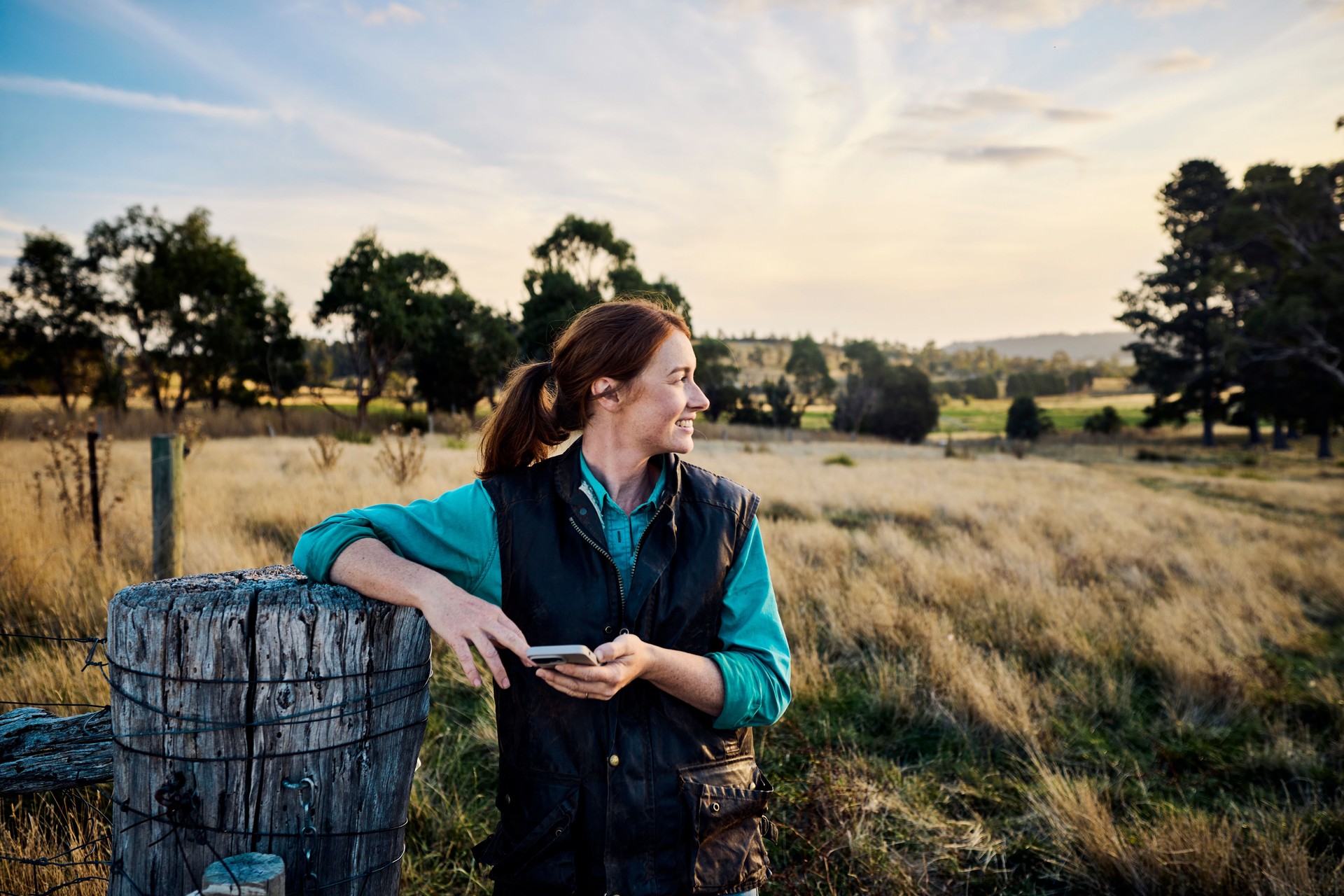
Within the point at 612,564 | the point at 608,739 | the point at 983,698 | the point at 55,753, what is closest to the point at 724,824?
the point at 608,739

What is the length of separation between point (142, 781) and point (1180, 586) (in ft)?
27.8

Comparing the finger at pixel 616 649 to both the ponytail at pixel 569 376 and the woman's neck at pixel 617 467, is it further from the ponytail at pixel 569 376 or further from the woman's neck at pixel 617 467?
the ponytail at pixel 569 376

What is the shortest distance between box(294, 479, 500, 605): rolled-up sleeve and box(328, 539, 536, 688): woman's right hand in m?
0.12

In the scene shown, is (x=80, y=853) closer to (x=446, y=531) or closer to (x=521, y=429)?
(x=446, y=531)

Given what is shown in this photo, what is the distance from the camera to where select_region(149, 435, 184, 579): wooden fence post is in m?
5.16

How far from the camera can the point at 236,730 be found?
1.48 meters

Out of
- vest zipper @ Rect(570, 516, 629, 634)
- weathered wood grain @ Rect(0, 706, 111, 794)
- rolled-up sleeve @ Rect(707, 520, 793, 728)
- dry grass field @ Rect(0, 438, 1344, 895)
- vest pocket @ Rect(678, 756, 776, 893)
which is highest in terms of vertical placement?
vest zipper @ Rect(570, 516, 629, 634)

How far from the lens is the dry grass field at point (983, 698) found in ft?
9.87

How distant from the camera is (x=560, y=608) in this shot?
1805 mm

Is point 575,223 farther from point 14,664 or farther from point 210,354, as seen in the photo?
point 14,664

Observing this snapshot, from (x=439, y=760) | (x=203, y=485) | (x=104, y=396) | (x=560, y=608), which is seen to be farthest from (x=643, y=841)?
(x=104, y=396)

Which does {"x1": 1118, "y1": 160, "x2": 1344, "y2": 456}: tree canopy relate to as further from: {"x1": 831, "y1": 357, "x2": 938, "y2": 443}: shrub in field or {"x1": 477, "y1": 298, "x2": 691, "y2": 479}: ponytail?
{"x1": 477, "y1": 298, "x2": 691, "y2": 479}: ponytail

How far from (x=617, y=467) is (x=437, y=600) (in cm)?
66

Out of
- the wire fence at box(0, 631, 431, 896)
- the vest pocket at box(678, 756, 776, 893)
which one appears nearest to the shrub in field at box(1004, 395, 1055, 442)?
the vest pocket at box(678, 756, 776, 893)
